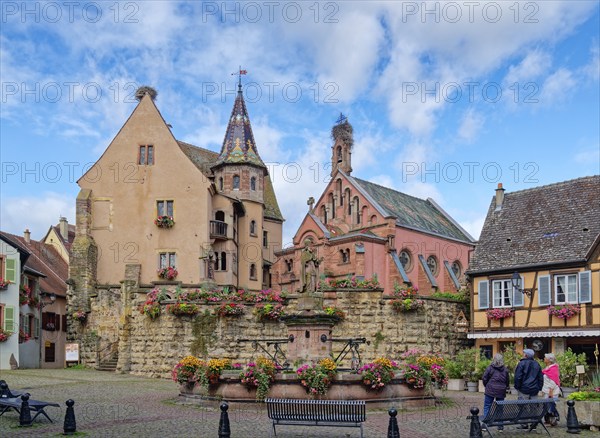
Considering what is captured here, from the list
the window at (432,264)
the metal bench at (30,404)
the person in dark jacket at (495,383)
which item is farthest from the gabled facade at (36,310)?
the person in dark jacket at (495,383)

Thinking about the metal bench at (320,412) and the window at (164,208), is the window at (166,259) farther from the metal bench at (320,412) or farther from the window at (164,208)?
the metal bench at (320,412)

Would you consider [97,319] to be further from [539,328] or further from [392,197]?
[392,197]

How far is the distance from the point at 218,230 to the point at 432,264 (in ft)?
57.3

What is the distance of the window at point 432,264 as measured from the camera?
53.9 metres

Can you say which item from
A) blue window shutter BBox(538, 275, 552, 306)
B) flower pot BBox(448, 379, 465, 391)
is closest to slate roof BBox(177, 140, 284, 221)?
blue window shutter BBox(538, 275, 552, 306)

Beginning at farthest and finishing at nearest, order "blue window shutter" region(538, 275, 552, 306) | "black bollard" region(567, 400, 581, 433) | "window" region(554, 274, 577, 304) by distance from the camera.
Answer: "blue window shutter" region(538, 275, 552, 306) → "window" region(554, 274, 577, 304) → "black bollard" region(567, 400, 581, 433)

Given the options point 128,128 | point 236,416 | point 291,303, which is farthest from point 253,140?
point 236,416

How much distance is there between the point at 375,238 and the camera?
49.5 m

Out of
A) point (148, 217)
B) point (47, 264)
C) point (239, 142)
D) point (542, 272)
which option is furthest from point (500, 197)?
point (47, 264)

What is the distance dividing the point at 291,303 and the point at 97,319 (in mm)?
11659

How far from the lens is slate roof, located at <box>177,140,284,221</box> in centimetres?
4969

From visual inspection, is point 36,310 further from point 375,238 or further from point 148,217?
point 375,238

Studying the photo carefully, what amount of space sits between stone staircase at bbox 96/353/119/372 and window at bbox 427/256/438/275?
83.6 ft

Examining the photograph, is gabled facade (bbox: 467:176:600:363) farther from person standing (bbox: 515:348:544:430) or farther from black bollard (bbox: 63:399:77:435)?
black bollard (bbox: 63:399:77:435)
